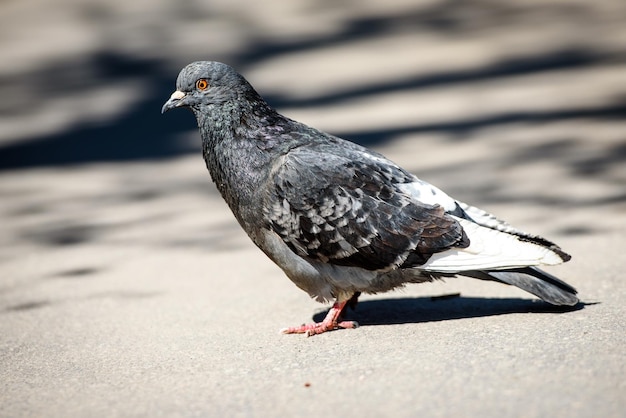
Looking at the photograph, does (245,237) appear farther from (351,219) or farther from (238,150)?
(351,219)

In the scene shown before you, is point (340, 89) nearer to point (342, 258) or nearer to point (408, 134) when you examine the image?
point (408, 134)

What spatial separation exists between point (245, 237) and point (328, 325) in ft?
7.56

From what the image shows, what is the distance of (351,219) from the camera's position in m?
4.29

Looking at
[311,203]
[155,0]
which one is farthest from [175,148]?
[311,203]

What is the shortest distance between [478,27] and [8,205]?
602 cm

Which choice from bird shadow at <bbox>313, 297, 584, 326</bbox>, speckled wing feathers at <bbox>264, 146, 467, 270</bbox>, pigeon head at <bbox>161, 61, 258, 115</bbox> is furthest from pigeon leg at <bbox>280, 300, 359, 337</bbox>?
pigeon head at <bbox>161, 61, 258, 115</bbox>

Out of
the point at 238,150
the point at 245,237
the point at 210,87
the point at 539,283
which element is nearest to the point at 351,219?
the point at 238,150

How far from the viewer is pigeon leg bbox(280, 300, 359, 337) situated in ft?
14.3

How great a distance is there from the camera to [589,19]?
10.6m

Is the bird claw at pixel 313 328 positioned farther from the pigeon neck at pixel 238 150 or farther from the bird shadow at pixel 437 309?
the pigeon neck at pixel 238 150

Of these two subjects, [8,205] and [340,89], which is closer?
[8,205]

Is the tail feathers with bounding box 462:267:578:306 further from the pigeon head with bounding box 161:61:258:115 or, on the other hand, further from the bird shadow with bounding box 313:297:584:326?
the pigeon head with bounding box 161:61:258:115

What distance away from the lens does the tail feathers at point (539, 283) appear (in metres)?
4.19

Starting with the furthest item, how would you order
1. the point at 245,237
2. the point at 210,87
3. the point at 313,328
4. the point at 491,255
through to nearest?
the point at 245,237
the point at 210,87
the point at 313,328
the point at 491,255
